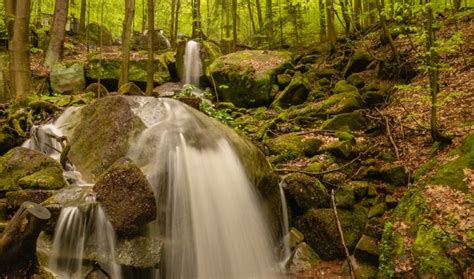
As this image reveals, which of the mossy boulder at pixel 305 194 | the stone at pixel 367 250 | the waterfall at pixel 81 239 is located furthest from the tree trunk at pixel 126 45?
the stone at pixel 367 250

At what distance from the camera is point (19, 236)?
360cm

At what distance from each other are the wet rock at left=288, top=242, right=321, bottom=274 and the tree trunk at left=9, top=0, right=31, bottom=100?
7.88 meters

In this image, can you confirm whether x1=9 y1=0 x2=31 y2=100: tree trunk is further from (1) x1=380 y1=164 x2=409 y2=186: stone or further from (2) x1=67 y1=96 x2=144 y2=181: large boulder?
(1) x1=380 y1=164 x2=409 y2=186: stone

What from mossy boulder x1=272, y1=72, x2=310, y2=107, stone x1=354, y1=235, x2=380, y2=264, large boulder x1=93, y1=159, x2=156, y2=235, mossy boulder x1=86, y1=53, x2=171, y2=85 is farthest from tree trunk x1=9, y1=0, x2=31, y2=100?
stone x1=354, y1=235, x2=380, y2=264

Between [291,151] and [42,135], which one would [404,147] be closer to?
[291,151]

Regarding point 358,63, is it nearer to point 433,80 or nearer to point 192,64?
point 433,80

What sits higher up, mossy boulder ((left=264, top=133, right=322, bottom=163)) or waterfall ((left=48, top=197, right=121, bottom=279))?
mossy boulder ((left=264, top=133, right=322, bottom=163))

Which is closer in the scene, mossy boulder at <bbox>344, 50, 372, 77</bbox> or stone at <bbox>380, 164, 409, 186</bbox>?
stone at <bbox>380, 164, 409, 186</bbox>

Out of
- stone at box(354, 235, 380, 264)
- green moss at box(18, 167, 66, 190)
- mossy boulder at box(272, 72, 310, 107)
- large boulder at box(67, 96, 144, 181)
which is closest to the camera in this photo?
green moss at box(18, 167, 66, 190)

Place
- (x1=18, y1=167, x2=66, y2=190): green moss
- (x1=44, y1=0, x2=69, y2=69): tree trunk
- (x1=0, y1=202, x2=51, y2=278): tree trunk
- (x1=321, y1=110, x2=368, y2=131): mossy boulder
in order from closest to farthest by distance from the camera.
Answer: (x1=0, y1=202, x2=51, y2=278): tree trunk
(x1=18, y1=167, x2=66, y2=190): green moss
(x1=321, y1=110, x2=368, y2=131): mossy boulder
(x1=44, y1=0, x2=69, y2=69): tree trunk

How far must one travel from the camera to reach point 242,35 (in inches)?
1123

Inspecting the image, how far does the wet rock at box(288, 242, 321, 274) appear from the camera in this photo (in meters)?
6.53

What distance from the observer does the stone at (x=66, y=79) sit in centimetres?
1515

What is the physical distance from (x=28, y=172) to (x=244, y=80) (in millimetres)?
8978
